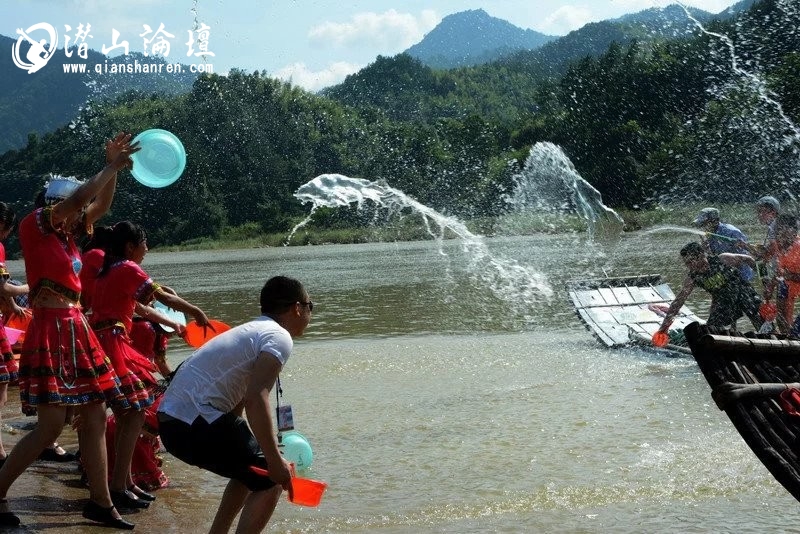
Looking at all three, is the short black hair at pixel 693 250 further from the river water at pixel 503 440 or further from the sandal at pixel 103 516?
the sandal at pixel 103 516

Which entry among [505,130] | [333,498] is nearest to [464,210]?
[505,130]

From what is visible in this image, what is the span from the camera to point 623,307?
1155 centimetres

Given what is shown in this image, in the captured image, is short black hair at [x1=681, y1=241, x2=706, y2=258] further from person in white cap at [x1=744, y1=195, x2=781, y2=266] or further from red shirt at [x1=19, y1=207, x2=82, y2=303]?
red shirt at [x1=19, y1=207, x2=82, y2=303]

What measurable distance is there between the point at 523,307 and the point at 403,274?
9.28 m

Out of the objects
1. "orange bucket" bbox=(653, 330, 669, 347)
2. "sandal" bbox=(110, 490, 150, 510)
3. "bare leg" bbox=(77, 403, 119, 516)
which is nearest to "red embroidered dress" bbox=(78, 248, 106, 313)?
"bare leg" bbox=(77, 403, 119, 516)

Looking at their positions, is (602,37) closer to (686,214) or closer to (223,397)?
(686,214)

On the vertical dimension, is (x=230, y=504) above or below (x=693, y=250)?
below

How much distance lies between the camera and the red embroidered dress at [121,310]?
513 cm

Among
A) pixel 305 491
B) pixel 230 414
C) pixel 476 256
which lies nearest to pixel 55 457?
pixel 230 414

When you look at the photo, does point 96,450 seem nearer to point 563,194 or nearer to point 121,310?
point 121,310

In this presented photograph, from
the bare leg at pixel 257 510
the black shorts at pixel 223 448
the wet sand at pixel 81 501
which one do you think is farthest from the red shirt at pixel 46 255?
the bare leg at pixel 257 510

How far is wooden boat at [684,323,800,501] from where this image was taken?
12.4 feet

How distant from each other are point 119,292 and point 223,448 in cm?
184

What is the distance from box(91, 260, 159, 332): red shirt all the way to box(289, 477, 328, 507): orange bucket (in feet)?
5.97
